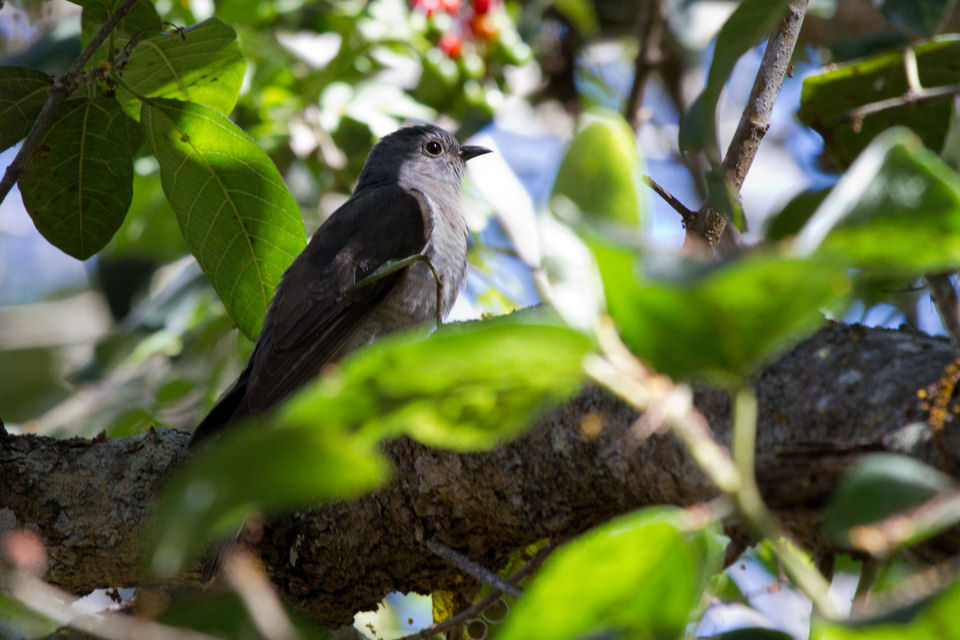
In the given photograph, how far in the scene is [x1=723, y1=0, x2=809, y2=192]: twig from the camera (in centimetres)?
177

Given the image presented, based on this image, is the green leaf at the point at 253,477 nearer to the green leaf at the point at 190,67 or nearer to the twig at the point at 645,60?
the green leaf at the point at 190,67

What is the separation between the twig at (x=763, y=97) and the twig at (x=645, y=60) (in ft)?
10.2

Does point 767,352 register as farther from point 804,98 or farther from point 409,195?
point 409,195

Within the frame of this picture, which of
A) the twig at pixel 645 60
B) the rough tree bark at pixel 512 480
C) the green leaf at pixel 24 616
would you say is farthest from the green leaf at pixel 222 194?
the twig at pixel 645 60

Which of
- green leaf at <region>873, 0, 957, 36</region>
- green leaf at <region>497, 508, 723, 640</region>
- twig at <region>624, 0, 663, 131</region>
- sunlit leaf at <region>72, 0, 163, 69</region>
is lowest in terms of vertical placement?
twig at <region>624, 0, 663, 131</region>

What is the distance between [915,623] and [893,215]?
1.10 ft

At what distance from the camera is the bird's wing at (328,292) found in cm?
306

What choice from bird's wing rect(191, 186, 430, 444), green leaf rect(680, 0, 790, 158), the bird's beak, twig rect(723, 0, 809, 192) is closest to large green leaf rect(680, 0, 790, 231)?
green leaf rect(680, 0, 790, 158)

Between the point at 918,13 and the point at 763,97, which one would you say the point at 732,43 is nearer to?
the point at 763,97

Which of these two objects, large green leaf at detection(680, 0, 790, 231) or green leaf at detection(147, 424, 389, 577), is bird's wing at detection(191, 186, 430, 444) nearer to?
large green leaf at detection(680, 0, 790, 231)

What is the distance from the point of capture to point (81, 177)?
2338 mm

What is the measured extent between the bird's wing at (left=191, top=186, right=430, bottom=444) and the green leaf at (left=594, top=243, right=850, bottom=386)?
223 cm

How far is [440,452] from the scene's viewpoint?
2.13 m

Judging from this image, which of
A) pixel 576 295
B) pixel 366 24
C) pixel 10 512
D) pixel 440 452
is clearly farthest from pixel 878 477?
pixel 366 24
